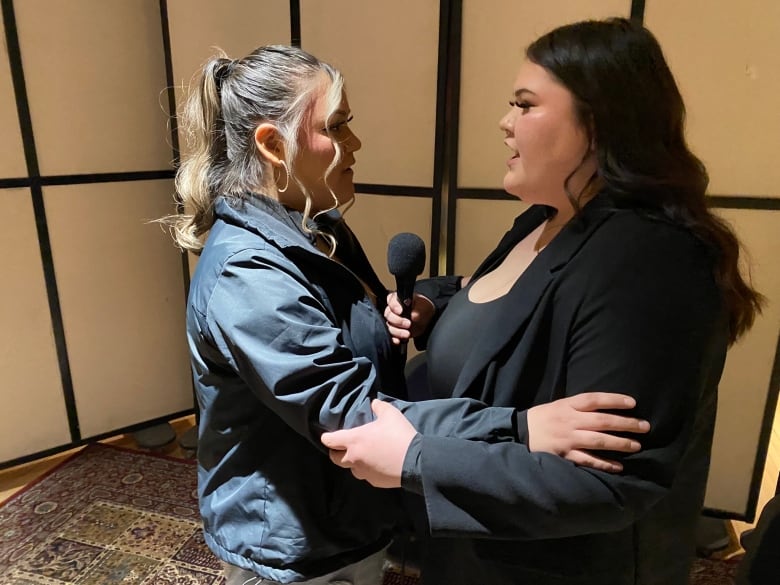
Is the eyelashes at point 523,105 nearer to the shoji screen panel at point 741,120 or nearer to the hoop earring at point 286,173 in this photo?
the hoop earring at point 286,173

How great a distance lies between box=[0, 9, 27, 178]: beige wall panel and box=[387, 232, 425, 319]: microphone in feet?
5.86

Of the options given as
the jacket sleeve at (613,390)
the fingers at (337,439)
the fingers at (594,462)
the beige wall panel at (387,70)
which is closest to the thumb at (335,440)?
the fingers at (337,439)

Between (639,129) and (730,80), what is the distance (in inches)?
42.6

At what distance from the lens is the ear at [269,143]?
3.70ft

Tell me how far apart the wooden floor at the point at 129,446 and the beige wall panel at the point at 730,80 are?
4.11 ft

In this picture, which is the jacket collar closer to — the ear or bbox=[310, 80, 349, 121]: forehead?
the ear

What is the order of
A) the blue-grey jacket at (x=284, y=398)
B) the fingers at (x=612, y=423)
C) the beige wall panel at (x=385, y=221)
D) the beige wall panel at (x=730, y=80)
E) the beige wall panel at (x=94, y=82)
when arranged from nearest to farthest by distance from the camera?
1. the fingers at (x=612, y=423)
2. the blue-grey jacket at (x=284, y=398)
3. the beige wall panel at (x=730, y=80)
4. the beige wall panel at (x=385, y=221)
5. the beige wall panel at (x=94, y=82)

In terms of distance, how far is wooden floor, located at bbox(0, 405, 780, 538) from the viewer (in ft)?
7.83

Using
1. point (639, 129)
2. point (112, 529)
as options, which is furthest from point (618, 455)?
point (112, 529)

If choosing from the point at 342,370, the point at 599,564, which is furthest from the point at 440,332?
the point at 599,564

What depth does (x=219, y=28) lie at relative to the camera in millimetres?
2365

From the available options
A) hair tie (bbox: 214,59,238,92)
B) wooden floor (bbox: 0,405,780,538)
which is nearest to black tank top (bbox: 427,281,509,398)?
hair tie (bbox: 214,59,238,92)

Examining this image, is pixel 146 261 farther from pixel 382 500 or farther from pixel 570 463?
pixel 570 463

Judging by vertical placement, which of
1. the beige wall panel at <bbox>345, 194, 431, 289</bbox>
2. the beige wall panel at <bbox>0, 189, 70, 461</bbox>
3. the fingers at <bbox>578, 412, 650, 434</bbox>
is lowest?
the beige wall panel at <bbox>0, 189, 70, 461</bbox>
